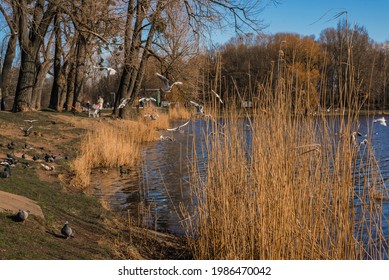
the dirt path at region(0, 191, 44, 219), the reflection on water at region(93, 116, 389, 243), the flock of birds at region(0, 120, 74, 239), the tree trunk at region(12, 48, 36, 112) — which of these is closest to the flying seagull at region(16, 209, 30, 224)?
the flock of birds at region(0, 120, 74, 239)

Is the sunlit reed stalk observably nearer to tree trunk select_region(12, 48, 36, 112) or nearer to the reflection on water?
the reflection on water

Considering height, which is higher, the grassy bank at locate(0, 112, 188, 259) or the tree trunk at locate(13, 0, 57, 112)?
the tree trunk at locate(13, 0, 57, 112)

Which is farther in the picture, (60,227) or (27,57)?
(27,57)

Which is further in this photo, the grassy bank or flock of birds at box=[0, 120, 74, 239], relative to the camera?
flock of birds at box=[0, 120, 74, 239]

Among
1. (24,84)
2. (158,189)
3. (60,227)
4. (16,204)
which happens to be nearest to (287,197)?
(60,227)

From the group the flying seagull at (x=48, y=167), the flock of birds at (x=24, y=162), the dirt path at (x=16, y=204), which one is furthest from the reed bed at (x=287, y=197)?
the flying seagull at (x=48, y=167)

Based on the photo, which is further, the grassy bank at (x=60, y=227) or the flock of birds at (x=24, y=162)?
the flock of birds at (x=24, y=162)

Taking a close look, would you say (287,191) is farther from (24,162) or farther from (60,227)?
(24,162)

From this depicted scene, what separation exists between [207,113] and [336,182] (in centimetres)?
172

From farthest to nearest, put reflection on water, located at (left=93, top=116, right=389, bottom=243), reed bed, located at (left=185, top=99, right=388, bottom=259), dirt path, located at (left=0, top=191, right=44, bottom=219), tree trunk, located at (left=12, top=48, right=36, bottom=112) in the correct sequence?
tree trunk, located at (left=12, top=48, right=36, bottom=112)
reflection on water, located at (left=93, top=116, right=389, bottom=243)
dirt path, located at (left=0, top=191, right=44, bottom=219)
reed bed, located at (left=185, top=99, right=388, bottom=259)

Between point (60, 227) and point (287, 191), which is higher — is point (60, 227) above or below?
below

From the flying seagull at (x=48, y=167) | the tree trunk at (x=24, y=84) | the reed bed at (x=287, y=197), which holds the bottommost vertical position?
the flying seagull at (x=48, y=167)

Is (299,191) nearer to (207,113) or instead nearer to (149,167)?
(207,113)

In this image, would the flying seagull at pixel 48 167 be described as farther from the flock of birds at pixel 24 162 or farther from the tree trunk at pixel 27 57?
the tree trunk at pixel 27 57
